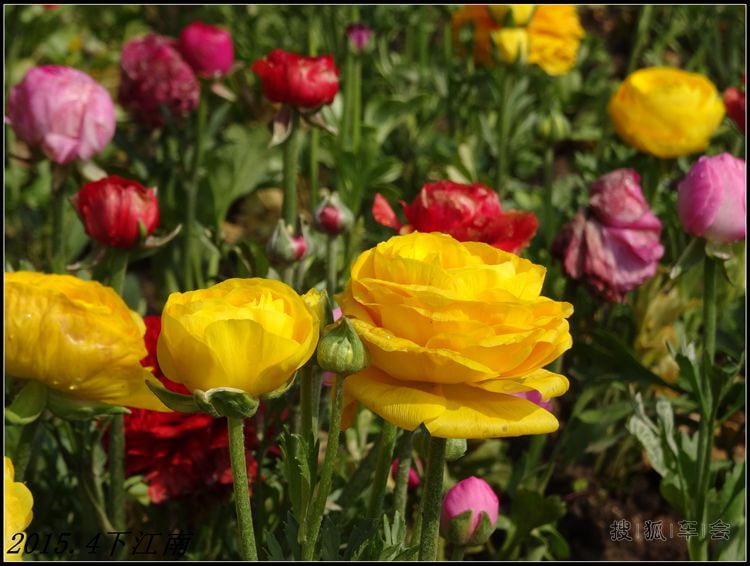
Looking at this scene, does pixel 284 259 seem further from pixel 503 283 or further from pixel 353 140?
pixel 353 140

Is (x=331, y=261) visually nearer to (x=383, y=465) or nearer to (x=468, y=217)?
(x=468, y=217)

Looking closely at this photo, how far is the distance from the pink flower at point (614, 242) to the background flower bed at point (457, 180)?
3.0 inches

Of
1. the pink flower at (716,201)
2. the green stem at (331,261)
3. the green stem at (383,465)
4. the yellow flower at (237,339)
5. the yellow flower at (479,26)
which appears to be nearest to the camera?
the yellow flower at (237,339)

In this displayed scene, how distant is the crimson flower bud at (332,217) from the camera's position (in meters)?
1.06

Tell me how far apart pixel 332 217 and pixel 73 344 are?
37 cm

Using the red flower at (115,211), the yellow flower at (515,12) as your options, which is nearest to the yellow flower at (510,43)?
the yellow flower at (515,12)

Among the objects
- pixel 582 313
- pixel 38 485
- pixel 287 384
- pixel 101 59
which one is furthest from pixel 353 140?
pixel 287 384

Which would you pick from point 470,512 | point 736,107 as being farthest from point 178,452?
point 736,107

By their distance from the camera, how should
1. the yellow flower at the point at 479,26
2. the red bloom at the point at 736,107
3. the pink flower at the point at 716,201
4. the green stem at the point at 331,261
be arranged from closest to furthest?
the pink flower at the point at 716,201 < the green stem at the point at 331,261 < the red bloom at the point at 736,107 < the yellow flower at the point at 479,26

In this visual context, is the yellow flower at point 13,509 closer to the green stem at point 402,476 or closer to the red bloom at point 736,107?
the green stem at point 402,476

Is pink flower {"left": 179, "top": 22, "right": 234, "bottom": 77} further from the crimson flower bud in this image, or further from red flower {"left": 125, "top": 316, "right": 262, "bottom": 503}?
red flower {"left": 125, "top": 316, "right": 262, "bottom": 503}

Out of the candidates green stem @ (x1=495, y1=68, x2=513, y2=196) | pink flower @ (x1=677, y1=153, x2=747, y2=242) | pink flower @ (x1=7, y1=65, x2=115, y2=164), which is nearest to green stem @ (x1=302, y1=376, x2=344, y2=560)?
pink flower @ (x1=677, y1=153, x2=747, y2=242)

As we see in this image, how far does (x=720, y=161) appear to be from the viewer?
3.32ft

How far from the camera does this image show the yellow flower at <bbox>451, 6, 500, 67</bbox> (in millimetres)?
1719
